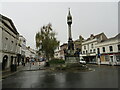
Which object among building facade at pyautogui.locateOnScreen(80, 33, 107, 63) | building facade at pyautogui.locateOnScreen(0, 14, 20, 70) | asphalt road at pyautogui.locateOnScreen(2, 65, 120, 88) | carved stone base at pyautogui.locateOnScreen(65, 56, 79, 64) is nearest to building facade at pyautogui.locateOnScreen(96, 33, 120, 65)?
building facade at pyautogui.locateOnScreen(80, 33, 107, 63)

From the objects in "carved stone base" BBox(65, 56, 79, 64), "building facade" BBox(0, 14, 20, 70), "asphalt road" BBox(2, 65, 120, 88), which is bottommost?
"asphalt road" BBox(2, 65, 120, 88)

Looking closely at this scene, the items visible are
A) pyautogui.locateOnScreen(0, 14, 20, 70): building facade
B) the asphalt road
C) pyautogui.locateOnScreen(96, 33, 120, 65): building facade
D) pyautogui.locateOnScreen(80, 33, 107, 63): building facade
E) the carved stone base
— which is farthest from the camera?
pyautogui.locateOnScreen(80, 33, 107, 63): building facade

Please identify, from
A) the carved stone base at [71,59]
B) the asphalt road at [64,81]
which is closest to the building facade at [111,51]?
the carved stone base at [71,59]

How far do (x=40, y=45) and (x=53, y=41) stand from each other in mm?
3744

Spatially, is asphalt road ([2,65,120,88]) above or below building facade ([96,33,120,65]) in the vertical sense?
below

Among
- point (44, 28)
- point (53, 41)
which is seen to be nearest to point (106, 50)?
point (53, 41)

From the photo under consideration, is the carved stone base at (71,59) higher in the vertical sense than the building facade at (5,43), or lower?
lower

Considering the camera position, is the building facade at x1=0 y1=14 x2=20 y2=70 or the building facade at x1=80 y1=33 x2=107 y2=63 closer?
the building facade at x1=0 y1=14 x2=20 y2=70

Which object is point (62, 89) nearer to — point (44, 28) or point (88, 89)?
point (88, 89)

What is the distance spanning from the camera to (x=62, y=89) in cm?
766

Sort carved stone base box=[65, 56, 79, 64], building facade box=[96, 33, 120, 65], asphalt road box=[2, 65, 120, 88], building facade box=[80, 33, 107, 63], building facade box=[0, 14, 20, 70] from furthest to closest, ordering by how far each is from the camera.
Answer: building facade box=[80, 33, 107, 63], building facade box=[96, 33, 120, 65], carved stone base box=[65, 56, 79, 64], building facade box=[0, 14, 20, 70], asphalt road box=[2, 65, 120, 88]

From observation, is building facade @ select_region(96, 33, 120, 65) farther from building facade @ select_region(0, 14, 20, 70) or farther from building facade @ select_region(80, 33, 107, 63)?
building facade @ select_region(0, 14, 20, 70)

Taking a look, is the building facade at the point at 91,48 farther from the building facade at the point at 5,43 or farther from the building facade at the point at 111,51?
the building facade at the point at 5,43

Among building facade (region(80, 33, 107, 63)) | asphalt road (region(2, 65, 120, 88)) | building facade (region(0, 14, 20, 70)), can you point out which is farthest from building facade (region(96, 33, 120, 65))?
building facade (region(0, 14, 20, 70))
